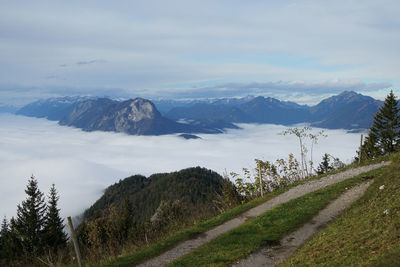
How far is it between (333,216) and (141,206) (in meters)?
159

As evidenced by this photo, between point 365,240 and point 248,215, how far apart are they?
10.9 m

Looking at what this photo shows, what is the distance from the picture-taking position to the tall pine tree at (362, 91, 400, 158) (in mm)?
65000

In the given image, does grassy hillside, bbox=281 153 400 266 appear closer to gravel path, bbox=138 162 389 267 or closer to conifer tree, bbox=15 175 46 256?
gravel path, bbox=138 162 389 267

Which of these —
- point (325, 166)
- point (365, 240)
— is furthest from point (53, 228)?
point (325, 166)

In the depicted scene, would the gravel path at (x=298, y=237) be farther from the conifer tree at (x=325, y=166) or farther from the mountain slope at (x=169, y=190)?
the mountain slope at (x=169, y=190)

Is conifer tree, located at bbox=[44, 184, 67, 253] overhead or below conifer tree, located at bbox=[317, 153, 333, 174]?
below

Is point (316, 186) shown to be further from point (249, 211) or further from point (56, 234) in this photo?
point (56, 234)

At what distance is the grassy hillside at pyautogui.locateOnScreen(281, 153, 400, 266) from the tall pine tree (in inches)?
2313

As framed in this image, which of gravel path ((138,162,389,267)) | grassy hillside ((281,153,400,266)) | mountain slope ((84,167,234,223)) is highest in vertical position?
grassy hillside ((281,153,400,266))

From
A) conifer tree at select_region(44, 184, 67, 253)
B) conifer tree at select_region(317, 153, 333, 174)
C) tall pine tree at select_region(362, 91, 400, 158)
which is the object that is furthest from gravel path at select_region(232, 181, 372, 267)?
conifer tree at select_region(317, 153, 333, 174)

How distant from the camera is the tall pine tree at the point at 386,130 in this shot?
Result: 213ft

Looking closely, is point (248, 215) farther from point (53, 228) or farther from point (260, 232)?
point (53, 228)

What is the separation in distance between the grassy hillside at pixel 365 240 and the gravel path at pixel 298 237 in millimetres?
1235

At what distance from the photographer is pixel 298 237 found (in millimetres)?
15375
